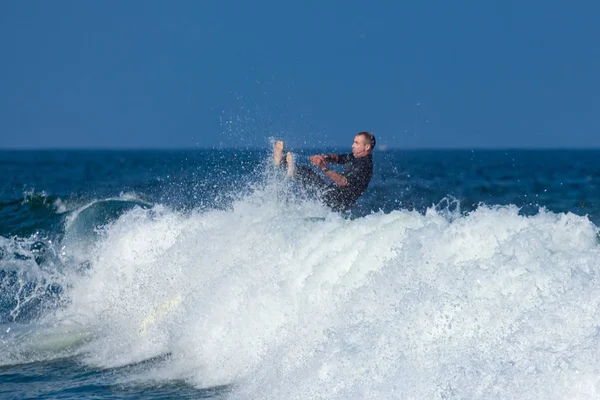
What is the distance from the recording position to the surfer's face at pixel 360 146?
31.0 feet

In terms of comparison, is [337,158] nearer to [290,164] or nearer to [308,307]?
[290,164]

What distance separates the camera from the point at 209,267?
28.0 feet

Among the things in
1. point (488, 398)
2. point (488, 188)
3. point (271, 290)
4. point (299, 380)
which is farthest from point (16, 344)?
point (488, 188)

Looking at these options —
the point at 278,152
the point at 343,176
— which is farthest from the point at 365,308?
the point at 343,176

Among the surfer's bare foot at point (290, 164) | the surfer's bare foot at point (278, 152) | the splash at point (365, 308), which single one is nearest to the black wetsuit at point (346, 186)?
the surfer's bare foot at point (290, 164)

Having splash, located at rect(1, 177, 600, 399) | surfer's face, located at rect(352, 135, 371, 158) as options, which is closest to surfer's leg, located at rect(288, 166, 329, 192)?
splash, located at rect(1, 177, 600, 399)

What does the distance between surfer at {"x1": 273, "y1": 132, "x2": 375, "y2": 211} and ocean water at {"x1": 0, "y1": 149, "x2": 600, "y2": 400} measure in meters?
0.27

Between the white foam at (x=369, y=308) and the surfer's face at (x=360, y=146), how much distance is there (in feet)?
2.47

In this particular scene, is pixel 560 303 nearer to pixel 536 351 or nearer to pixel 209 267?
pixel 536 351

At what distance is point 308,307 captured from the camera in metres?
6.96

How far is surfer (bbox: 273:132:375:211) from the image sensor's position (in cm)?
945

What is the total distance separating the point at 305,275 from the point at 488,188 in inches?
1173

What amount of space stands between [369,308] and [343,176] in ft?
11.5

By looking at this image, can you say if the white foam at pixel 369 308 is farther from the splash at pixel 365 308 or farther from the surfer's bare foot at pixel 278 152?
the surfer's bare foot at pixel 278 152
